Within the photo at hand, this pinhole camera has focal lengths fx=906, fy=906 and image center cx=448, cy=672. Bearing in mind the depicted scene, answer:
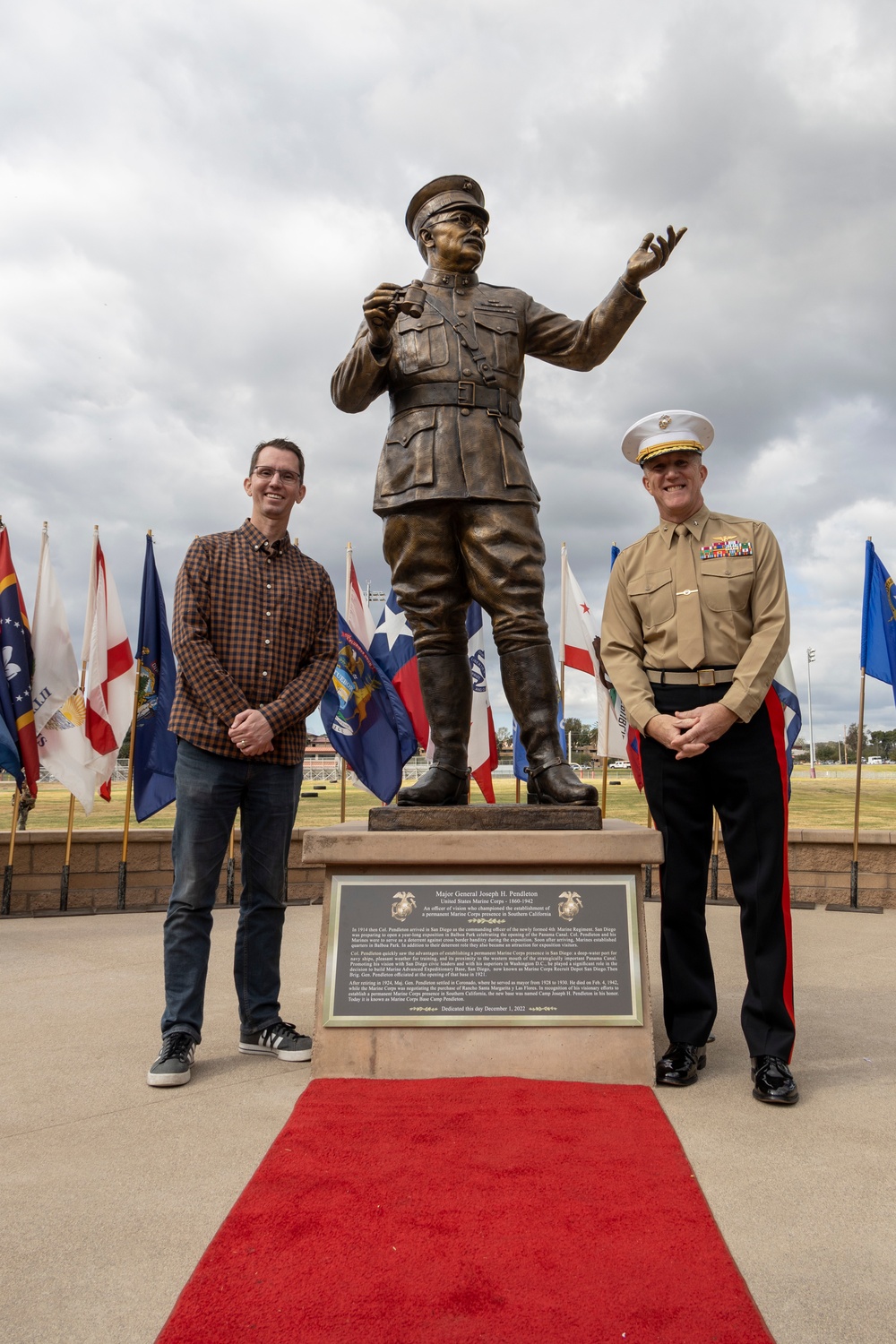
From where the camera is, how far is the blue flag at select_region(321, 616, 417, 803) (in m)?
7.09

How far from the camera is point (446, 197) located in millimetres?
3557

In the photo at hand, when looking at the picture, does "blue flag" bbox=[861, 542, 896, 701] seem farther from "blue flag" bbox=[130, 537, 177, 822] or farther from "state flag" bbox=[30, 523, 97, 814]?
"state flag" bbox=[30, 523, 97, 814]

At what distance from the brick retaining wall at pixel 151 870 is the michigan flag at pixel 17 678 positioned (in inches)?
29.8

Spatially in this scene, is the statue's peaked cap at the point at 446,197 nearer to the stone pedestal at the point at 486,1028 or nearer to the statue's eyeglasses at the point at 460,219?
the statue's eyeglasses at the point at 460,219

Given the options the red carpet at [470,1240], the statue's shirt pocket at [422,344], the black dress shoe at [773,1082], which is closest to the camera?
the red carpet at [470,1240]

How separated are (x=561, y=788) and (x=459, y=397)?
1.49m

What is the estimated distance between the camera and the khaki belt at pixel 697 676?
2.88 m

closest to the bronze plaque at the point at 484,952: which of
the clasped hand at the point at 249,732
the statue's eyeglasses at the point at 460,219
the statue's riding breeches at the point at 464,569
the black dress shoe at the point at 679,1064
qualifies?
the black dress shoe at the point at 679,1064

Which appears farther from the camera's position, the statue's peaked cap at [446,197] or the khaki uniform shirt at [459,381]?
the statue's peaked cap at [446,197]

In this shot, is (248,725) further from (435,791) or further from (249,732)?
(435,791)

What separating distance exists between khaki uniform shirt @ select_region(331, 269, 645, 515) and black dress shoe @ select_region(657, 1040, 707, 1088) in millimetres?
1944

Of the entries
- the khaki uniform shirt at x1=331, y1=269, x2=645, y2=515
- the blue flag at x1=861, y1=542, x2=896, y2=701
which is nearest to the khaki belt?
the khaki uniform shirt at x1=331, y1=269, x2=645, y2=515

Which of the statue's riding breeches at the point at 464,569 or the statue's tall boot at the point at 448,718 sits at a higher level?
the statue's riding breeches at the point at 464,569

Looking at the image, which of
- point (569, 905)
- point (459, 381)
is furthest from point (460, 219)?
point (569, 905)
